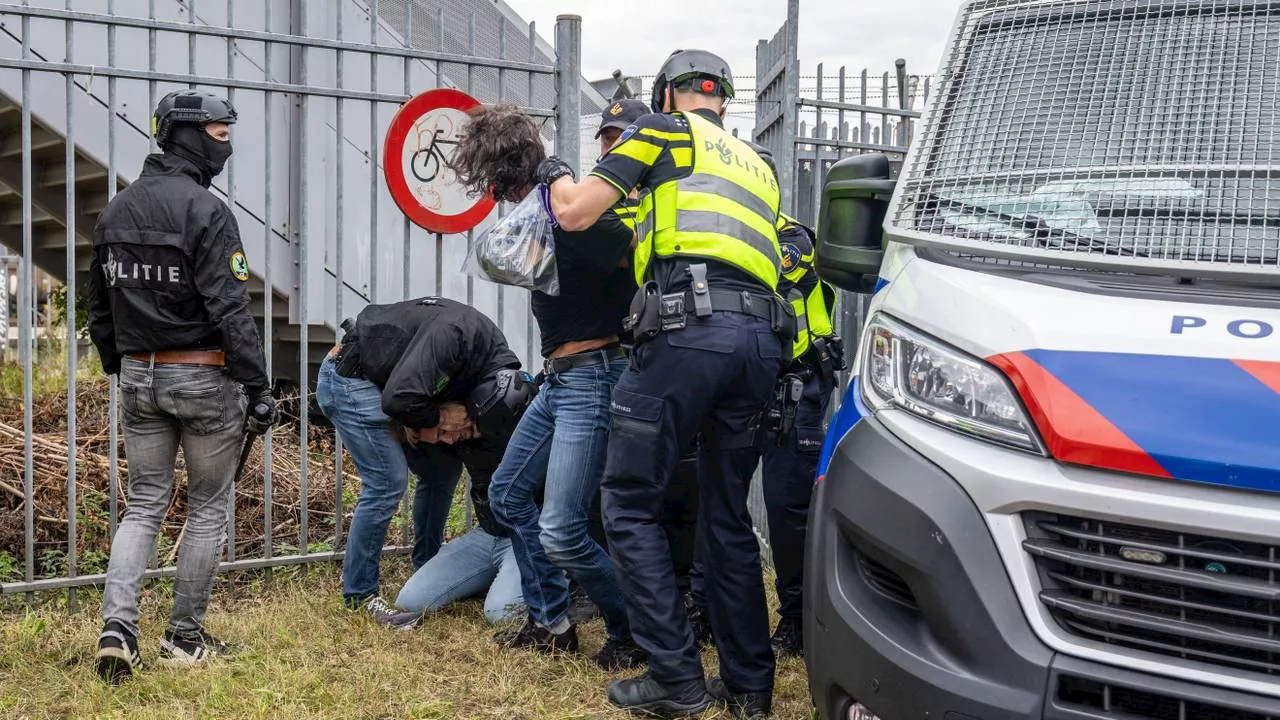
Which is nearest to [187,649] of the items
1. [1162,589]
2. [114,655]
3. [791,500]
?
[114,655]

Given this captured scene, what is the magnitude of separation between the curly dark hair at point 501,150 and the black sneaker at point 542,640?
1.61 m

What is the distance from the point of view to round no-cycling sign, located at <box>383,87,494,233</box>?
490cm

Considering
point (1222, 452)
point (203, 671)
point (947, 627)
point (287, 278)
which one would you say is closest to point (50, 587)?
point (203, 671)

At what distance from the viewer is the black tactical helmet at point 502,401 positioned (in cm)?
457

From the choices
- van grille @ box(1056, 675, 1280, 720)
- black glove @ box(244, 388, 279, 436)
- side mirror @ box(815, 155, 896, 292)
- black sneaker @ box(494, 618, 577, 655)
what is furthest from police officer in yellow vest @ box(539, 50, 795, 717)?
van grille @ box(1056, 675, 1280, 720)

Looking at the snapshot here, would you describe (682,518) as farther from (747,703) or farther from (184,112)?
(184,112)

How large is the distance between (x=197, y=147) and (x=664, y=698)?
2552 mm

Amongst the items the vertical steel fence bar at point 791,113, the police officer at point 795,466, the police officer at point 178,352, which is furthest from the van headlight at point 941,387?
the vertical steel fence bar at point 791,113

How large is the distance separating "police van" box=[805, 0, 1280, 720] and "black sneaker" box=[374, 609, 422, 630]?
2513 millimetres

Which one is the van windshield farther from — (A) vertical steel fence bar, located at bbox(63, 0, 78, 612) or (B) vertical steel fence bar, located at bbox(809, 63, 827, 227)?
(A) vertical steel fence bar, located at bbox(63, 0, 78, 612)

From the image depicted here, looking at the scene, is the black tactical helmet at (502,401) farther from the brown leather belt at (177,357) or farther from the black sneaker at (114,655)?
the black sneaker at (114,655)

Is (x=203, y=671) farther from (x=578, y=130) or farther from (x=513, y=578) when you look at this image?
(x=578, y=130)

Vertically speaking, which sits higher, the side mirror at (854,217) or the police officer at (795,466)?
the side mirror at (854,217)

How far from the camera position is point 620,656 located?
4297 millimetres
